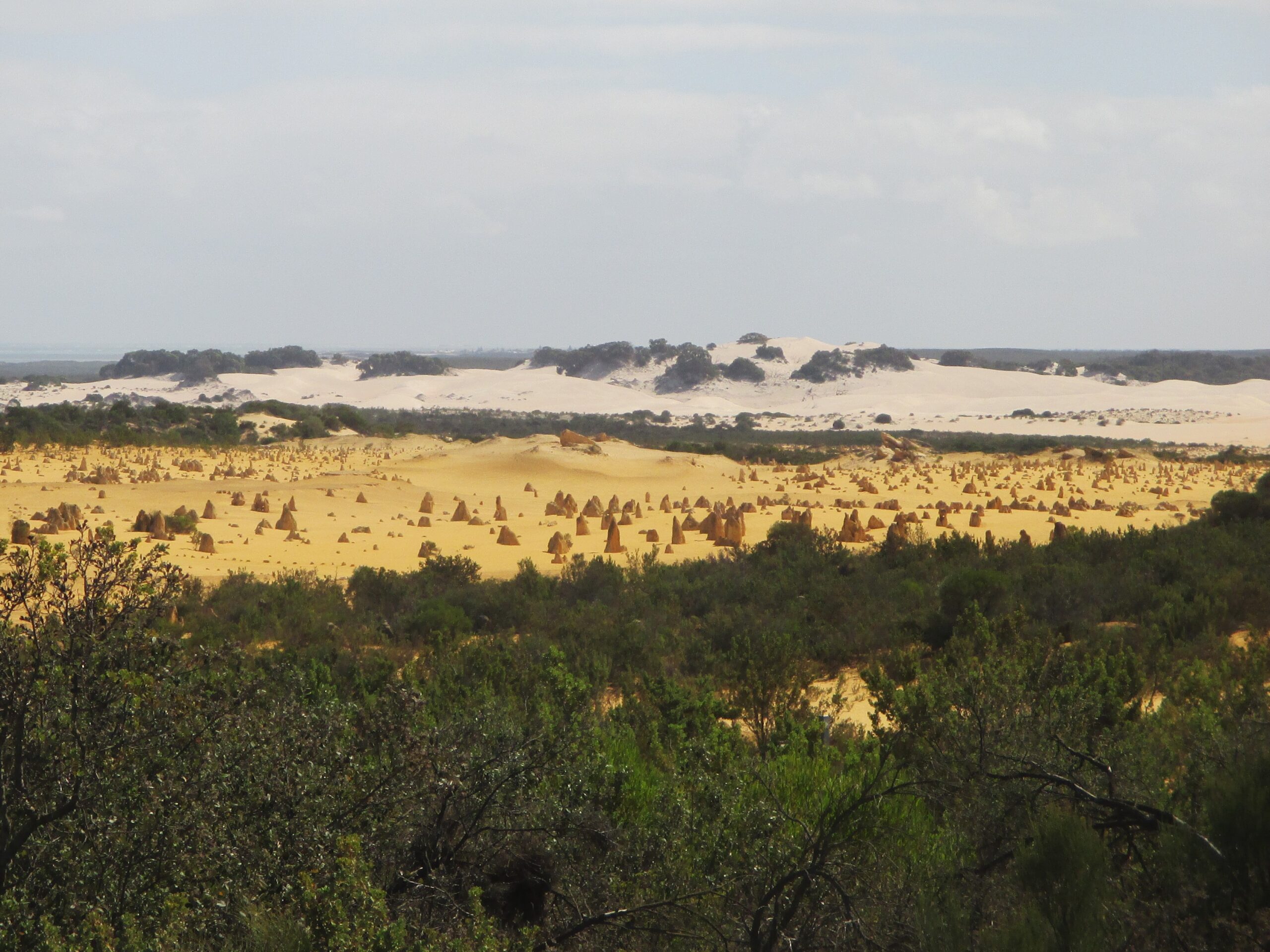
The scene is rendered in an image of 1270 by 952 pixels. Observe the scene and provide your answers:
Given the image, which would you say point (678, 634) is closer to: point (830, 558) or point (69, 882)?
point (830, 558)

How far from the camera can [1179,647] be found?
8.91m

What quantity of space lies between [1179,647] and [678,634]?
4.31 meters

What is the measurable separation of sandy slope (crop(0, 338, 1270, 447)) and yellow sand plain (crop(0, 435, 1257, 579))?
28.6 meters

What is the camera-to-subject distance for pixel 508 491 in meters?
28.0

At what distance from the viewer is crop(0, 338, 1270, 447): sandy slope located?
65.8 metres

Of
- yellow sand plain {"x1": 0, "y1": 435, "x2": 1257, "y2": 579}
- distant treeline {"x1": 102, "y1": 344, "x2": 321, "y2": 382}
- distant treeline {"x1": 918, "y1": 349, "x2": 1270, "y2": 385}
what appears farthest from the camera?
distant treeline {"x1": 918, "y1": 349, "x2": 1270, "y2": 385}

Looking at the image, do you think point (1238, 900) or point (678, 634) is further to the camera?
point (678, 634)

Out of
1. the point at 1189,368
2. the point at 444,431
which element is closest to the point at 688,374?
the point at 444,431

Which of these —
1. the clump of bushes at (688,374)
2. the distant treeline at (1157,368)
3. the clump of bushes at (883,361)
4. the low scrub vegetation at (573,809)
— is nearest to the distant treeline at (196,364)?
the clump of bushes at (688,374)

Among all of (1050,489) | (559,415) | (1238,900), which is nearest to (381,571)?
(1238,900)

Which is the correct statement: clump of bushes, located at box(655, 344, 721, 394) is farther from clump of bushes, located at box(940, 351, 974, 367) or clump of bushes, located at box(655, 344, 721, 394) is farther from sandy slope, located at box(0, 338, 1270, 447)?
clump of bushes, located at box(940, 351, 974, 367)

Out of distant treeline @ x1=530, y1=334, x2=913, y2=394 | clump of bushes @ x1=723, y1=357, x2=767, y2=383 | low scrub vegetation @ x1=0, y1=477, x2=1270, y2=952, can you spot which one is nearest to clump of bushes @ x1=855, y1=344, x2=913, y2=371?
distant treeline @ x1=530, y1=334, x2=913, y2=394

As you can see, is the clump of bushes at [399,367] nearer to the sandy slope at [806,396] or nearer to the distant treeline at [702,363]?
the sandy slope at [806,396]

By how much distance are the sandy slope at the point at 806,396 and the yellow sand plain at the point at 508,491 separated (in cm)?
2861
